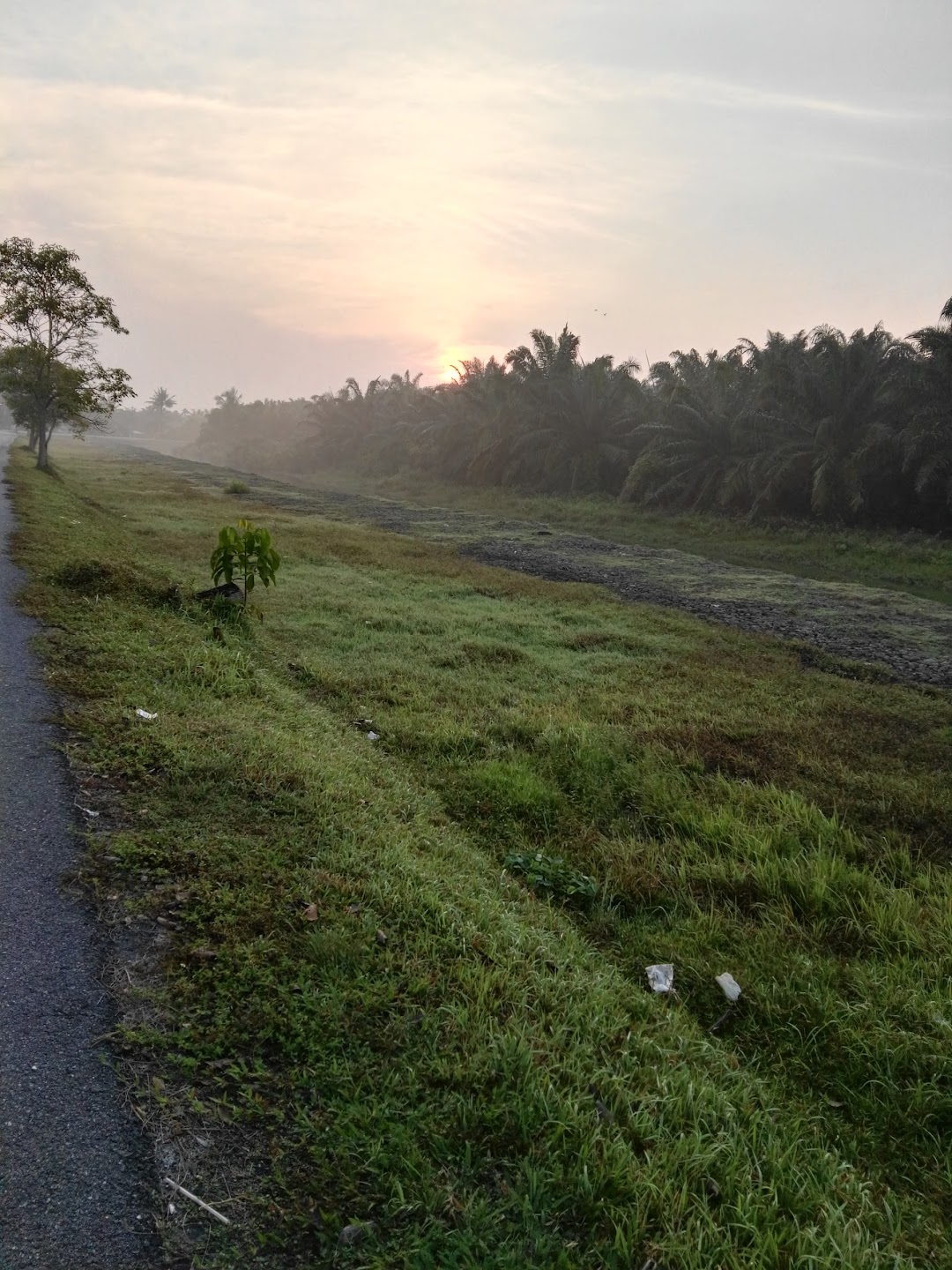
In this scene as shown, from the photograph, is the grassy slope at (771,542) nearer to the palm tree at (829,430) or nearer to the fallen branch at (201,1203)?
the palm tree at (829,430)

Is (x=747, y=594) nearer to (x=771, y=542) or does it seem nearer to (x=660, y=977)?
(x=771, y=542)

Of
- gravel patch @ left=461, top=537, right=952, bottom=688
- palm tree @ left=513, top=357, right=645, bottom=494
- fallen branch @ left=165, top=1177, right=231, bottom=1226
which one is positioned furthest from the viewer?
palm tree @ left=513, top=357, right=645, bottom=494

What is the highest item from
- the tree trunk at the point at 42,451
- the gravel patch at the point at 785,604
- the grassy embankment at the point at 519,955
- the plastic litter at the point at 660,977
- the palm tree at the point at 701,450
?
the palm tree at the point at 701,450

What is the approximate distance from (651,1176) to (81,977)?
2017 millimetres

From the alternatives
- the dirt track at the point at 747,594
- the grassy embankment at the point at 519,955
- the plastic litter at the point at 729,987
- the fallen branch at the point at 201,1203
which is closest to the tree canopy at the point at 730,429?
the dirt track at the point at 747,594

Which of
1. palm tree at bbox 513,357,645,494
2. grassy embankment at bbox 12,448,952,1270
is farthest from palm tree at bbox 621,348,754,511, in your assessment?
grassy embankment at bbox 12,448,952,1270

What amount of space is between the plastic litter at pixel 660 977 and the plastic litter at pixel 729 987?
0.23 meters

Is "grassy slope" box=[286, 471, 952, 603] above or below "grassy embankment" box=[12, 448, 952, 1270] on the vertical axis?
above

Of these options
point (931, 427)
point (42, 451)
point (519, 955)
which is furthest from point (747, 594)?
point (42, 451)

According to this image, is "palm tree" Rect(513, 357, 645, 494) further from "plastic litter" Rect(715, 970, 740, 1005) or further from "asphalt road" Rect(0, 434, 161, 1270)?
"asphalt road" Rect(0, 434, 161, 1270)

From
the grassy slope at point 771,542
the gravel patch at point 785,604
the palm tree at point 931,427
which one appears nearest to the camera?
the gravel patch at point 785,604

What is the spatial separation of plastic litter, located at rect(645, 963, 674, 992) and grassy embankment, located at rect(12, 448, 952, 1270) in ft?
0.28

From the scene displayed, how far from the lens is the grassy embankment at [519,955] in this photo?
208cm

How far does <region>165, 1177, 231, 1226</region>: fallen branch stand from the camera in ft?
6.26
